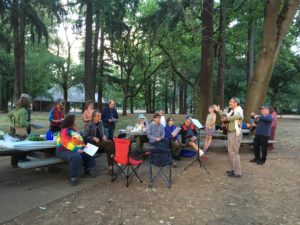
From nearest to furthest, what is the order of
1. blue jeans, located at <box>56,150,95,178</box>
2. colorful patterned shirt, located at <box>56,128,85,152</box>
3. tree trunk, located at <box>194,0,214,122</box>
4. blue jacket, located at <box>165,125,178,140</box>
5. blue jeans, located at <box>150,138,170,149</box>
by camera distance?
blue jeans, located at <box>56,150,95,178</box> → colorful patterned shirt, located at <box>56,128,85,152</box> → blue jeans, located at <box>150,138,170,149</box> → blue jacket, located at <box>165,125,178,140</box> → tree trunk, located at <box>194,0,214,122</box>

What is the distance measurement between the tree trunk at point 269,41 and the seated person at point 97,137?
6.25m

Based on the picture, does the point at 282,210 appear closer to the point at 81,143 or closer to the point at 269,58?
the point at 81,143

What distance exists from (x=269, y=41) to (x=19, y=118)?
8.36 metres

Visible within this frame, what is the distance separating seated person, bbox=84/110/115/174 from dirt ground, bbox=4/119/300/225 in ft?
1.72

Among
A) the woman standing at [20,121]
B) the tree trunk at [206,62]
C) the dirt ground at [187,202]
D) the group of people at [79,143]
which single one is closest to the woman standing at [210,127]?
the dirt ground at [187,202]

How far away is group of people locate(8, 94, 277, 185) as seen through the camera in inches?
240

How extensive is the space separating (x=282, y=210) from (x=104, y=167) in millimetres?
4158

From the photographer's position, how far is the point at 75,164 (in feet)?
19.5

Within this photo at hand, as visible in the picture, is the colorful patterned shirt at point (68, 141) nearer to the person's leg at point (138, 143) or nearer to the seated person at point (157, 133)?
the seated person at point (157, 133)

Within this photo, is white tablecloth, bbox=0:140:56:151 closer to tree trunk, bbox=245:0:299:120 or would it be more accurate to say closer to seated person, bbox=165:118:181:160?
seated person, bbox=165:118:181:160

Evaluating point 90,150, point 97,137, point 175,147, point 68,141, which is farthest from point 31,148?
point 175,147

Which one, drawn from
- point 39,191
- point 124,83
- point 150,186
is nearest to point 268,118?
point 150,186

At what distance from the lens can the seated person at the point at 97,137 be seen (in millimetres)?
6957

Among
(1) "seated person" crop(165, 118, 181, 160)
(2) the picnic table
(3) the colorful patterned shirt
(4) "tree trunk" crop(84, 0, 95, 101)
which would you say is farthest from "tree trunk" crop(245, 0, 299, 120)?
A: (2) the picnic table
